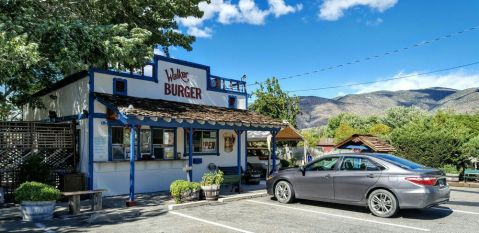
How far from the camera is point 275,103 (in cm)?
3675

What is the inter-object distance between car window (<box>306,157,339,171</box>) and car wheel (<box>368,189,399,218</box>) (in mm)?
1391

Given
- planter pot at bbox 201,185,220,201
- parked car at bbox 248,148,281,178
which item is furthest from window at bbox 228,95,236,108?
planter pot at bbox 201,185,220,201

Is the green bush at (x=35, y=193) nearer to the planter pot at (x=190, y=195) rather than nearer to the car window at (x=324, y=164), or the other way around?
the planter pot at (x=190, y=195)

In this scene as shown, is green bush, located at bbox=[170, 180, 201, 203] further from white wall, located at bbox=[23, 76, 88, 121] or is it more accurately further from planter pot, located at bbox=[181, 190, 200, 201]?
white wall, located at bbox=[23, 76, 88, 121]

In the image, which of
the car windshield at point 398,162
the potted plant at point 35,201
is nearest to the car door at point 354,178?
the car windshield at point 398,162

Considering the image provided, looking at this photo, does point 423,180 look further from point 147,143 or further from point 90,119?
point 90,119

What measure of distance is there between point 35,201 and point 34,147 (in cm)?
331

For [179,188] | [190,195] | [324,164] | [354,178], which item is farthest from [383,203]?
[179,188]

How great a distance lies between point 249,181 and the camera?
16.5 m

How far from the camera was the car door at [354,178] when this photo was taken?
379 inches

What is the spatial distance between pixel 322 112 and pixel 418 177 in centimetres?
19000

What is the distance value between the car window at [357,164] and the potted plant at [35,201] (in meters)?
7.34

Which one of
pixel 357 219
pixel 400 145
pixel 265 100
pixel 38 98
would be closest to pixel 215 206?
pixel 357 219

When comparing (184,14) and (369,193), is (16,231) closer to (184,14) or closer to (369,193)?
(369,193)
